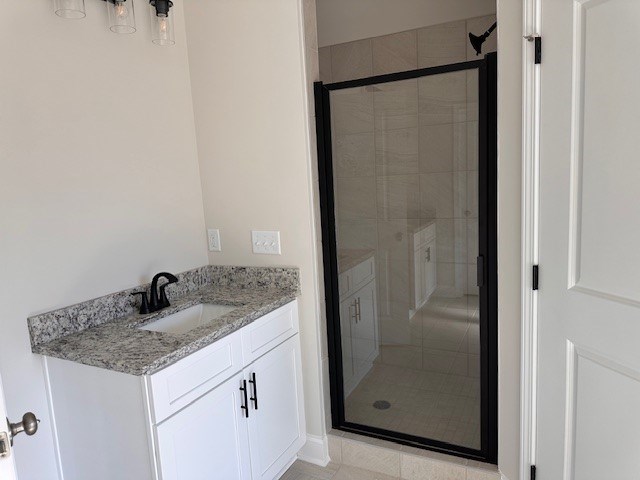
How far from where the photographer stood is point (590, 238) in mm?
1490

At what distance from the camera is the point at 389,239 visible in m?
2.24

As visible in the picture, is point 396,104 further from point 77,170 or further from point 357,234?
point 77,170

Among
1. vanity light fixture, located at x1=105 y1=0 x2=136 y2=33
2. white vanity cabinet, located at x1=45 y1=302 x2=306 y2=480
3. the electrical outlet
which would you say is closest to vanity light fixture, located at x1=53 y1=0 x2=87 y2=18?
vanity light fixture, located at x1=105 y1=0 x2=136 y2=33

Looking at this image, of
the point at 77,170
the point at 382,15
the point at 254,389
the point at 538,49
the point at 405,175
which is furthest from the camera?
the point at 382,15

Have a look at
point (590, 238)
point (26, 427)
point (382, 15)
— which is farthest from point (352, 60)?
point (26, 427)

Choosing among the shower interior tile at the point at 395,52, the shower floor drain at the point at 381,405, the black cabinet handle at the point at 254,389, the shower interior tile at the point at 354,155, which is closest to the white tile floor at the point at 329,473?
the shower floor drain at the point at 381,405

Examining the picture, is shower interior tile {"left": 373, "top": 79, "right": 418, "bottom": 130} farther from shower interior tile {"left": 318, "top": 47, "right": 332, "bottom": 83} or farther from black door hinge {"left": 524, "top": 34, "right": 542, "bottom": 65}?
shower interior tile {"left": 318, "top": 47, "right": 332, "bottom": 83}

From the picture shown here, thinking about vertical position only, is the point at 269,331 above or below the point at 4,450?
below

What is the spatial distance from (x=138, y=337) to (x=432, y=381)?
56.5 inches

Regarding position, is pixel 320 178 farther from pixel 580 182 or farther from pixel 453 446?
pixel 453 446

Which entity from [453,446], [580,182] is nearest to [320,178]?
[580,182]

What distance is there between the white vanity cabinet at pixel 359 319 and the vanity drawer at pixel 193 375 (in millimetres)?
709

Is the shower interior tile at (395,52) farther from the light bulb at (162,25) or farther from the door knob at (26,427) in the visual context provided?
the door knob at (26,427)

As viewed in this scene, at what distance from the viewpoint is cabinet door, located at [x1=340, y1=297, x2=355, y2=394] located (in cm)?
238
